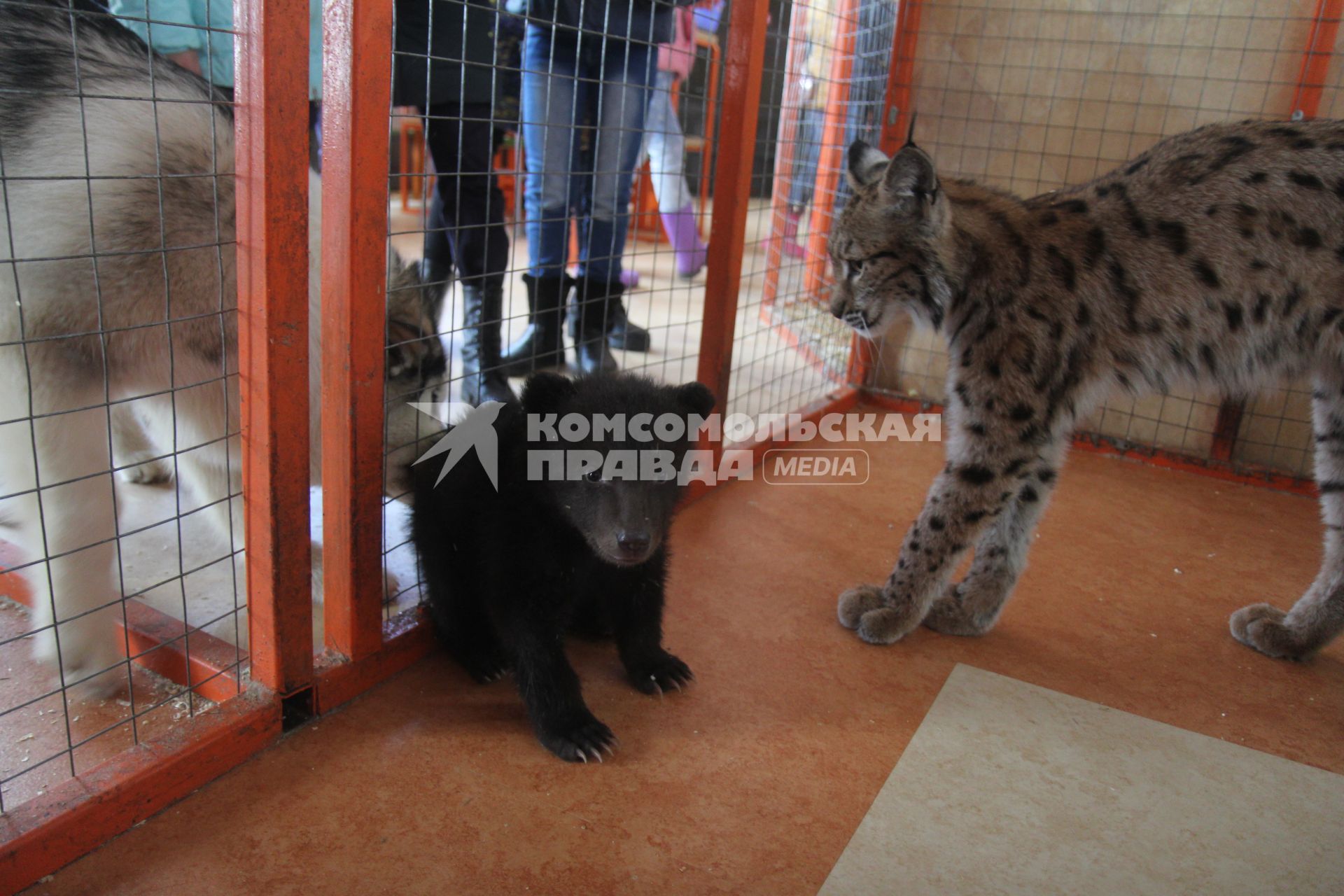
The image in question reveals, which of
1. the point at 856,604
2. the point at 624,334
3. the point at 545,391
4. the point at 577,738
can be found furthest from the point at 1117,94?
the point at 577,738

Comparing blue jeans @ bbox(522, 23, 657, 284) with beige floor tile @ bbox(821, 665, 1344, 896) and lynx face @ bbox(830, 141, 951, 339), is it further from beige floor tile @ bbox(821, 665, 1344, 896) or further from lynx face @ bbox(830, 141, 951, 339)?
beige floor tile @ bbox(821, 665, 1344, 896)

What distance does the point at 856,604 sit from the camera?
305 centimetres

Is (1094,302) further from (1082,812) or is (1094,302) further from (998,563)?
(1082,812)

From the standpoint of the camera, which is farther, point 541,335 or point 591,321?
point 591,321

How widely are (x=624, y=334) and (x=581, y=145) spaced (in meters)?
1.05

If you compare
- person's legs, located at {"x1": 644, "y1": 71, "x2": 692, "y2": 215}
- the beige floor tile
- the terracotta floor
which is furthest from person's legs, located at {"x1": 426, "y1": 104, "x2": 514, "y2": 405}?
the beige floor tile

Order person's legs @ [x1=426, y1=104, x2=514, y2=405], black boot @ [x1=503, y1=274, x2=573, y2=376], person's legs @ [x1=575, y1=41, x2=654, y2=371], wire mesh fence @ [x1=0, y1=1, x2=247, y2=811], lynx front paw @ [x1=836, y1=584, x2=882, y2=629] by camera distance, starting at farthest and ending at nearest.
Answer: black boot @ [x1=503, y1=274, x2=573, y2=376]
person's legs @ [x1=575, y1=41, x2=654, y2=371]
person's legs @ [x1=426, y1=104, x2=514, y2=405]
lynx front paw @ [x1=836, y1=584, x2=882, y2=629]
wire mesh fence @ [x1=0, y1=1, x2=247, y2=811]

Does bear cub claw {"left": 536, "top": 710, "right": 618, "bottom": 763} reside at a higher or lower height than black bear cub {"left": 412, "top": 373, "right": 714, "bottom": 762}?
lower

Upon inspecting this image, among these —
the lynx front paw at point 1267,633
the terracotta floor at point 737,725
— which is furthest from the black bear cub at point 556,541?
the lynx front paw at point 1267,633

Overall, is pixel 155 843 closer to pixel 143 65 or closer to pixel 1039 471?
pixel 143 65

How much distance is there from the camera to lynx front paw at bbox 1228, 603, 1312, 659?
9.86 feet

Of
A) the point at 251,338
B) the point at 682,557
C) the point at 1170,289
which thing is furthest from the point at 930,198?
the point at 251,338

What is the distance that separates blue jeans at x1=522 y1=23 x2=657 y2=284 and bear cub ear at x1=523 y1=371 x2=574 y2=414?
1803 millimetres

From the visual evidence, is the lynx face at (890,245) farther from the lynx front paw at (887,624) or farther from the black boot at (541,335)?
the black boot at (541,335)
